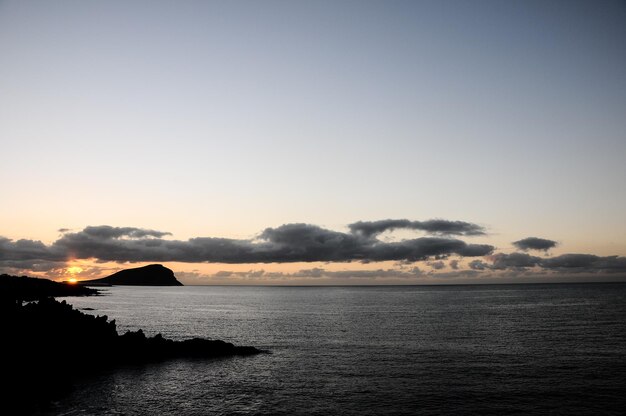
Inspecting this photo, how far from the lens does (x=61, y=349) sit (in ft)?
167

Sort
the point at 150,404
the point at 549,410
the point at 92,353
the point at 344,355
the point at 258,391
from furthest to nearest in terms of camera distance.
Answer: the point at 344,355
the point at 92,353
the point at 258,391
the point at 150,404
the point at 549,410

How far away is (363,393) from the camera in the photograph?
38344mm

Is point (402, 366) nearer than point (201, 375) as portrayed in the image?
No

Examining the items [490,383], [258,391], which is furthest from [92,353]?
[490,383]

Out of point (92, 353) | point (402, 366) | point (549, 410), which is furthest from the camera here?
point (92, 353)

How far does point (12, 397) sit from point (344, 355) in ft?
120

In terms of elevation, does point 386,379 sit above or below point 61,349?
below

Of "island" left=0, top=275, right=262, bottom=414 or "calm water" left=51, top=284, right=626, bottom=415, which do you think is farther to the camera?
"island" left=0, top=275, right=262, bottom=414

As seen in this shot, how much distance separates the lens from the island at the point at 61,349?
42.1 meters

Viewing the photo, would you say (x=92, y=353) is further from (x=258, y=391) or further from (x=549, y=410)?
(x=549, y=410)

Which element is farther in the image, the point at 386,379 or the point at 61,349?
the point at 61,349

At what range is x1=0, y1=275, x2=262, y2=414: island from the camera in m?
42.1

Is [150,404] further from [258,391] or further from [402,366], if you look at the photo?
[402,366]

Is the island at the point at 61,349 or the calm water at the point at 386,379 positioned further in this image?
the island at the point at 61,349
